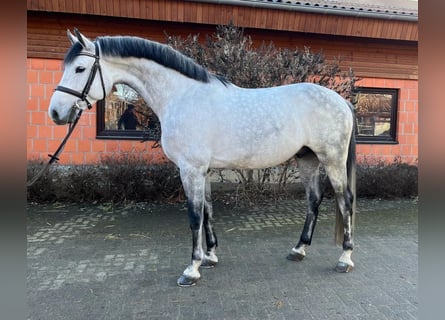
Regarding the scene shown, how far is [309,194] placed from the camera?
362 cm

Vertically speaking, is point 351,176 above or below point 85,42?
below

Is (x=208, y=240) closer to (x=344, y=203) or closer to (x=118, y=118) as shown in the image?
(x=344, y=203)

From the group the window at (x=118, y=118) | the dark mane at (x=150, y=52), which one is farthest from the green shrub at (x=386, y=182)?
the dark mane at (x=150, y=52)

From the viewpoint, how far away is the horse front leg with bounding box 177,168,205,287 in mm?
2945

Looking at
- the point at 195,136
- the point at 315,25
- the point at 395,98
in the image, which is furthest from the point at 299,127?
the point at 395,98

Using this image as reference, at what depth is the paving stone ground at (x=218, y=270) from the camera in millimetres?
2547

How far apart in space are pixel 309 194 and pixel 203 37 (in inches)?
171

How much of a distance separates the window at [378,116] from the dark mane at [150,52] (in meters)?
5.51

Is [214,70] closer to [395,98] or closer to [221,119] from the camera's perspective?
[221,119]

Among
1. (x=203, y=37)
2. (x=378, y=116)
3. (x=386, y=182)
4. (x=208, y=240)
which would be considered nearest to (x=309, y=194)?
(x=208, y=240)

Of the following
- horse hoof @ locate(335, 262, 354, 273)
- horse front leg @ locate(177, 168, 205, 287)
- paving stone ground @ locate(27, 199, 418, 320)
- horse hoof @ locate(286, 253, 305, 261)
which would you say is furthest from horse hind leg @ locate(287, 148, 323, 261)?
horse front leg @ locate(177, 168, 205, 287)

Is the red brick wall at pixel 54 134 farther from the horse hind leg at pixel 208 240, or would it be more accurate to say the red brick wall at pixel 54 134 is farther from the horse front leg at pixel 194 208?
the horse front leg at pixel 194 208

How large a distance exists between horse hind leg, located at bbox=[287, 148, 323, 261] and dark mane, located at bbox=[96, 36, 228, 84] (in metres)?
1.43

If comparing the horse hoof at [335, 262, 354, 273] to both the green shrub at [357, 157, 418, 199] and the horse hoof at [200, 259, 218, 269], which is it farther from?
the green shrub at [357, 157, 418, 199]
